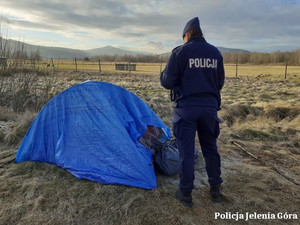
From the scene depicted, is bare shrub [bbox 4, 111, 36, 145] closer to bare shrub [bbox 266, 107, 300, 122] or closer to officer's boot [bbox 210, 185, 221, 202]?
officer's boot [bbox 210, 185, 221, 202]

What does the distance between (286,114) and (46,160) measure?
708cm

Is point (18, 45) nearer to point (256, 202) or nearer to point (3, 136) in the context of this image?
point (3, 136)

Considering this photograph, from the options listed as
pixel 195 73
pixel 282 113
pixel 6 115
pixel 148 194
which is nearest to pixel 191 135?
pixel 195 73

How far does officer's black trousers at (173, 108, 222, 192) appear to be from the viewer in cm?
284

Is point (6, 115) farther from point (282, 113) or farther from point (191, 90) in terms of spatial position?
point (282, 113)

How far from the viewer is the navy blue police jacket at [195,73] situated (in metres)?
2.77

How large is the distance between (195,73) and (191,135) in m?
0.71

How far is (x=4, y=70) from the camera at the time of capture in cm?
787

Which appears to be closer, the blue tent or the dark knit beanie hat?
the dark knit beanie hat

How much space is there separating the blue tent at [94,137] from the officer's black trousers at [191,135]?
66 centimetres

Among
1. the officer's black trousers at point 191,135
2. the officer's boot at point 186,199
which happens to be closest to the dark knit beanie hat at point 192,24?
the officer's black trousers at point 191,135

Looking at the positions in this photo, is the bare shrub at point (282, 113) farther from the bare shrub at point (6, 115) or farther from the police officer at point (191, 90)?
the bare shrub at point (6, 115)

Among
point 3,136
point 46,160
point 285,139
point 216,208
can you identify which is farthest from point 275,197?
point 3,136

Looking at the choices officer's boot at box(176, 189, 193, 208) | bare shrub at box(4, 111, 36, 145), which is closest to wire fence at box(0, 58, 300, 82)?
bare shrub at box(4, 111, 36, 145)
